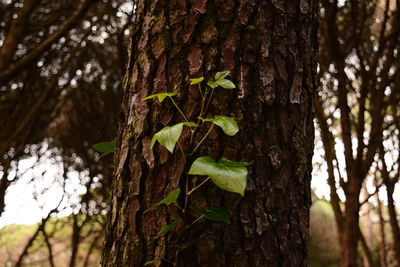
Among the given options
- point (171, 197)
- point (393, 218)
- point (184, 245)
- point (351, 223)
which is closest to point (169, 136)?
point (171, 197)

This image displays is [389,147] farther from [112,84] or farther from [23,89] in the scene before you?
[23,89]

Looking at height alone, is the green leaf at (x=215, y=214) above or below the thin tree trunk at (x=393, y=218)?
below

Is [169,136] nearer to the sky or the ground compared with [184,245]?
nearer to the sky

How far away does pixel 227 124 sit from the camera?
35.3 inches

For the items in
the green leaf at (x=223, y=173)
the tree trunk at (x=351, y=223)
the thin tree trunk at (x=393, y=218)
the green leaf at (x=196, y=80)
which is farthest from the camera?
the thin tree trunk at (x=393, y=218)

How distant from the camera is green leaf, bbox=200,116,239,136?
2.90 feet

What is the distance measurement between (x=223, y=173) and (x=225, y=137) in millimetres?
133

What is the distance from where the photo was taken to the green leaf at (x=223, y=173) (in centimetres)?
83

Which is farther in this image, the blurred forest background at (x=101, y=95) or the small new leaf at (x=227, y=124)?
the blurred forest background at (x=101, y=95)

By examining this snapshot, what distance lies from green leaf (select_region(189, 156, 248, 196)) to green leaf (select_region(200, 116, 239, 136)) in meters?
0.06

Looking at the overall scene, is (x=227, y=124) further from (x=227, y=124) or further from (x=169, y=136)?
(x=169, y=136)

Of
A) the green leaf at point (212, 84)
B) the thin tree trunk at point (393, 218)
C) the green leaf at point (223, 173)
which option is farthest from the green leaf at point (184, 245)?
the thin tree trunk at point (393, 218)

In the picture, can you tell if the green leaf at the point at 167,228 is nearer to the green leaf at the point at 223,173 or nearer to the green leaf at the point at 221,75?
the green leaf at the point at 223,173

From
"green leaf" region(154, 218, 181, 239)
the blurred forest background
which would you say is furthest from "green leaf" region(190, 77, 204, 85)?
the blurred forest background
